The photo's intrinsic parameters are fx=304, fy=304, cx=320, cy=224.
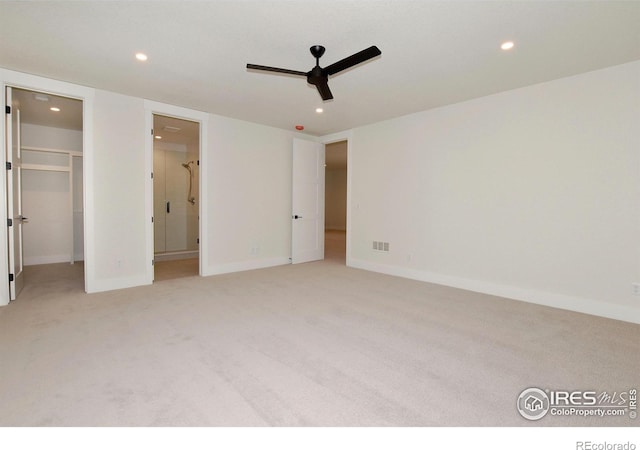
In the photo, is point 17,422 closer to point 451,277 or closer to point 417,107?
point 451,277

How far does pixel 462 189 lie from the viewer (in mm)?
4352

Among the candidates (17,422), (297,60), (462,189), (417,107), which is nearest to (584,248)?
(462,189)

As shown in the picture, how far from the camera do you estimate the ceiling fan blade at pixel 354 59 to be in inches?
94.5

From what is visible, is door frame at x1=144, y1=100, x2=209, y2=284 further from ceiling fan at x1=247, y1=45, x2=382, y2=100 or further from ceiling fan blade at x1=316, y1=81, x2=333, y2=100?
ceiling fan blade at x1=316, y1=81, x2=333, y2=100

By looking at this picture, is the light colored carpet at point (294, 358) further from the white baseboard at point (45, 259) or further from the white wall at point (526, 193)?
the white baseboard at point (45, 259)

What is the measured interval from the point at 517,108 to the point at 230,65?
3.48m

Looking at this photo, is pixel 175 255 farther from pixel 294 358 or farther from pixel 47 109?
pixel 294 358

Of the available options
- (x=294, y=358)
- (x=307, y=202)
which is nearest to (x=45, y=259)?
(x=307, y=202)

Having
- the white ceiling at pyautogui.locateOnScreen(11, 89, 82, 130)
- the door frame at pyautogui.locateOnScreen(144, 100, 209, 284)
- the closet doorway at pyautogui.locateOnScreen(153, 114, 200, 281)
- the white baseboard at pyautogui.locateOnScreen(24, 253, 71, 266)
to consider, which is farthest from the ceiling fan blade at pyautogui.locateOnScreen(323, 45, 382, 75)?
→ the white baseboard at pyautogui.locateOnScreen(24, 253, 71, 266)

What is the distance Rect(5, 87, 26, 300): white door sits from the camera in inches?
139

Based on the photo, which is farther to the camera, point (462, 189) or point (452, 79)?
point (462, 189)

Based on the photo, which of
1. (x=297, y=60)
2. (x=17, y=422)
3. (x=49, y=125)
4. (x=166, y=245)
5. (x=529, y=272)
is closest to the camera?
(x=17, y=422)

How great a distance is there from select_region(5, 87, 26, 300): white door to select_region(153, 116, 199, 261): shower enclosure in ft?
9.46

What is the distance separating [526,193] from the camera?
3.76 metres
